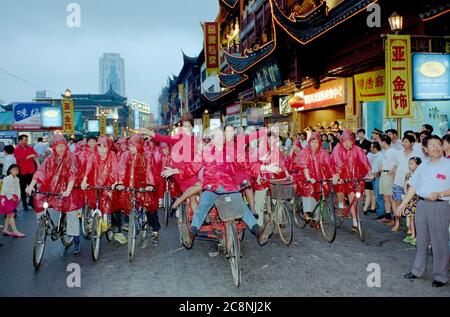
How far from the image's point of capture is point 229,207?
18.0ft

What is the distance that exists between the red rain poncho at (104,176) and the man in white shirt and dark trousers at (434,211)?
16.3 feet

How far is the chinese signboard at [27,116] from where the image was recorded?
36.2 metres

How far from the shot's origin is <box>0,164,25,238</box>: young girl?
8.46 m

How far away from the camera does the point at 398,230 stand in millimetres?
8312

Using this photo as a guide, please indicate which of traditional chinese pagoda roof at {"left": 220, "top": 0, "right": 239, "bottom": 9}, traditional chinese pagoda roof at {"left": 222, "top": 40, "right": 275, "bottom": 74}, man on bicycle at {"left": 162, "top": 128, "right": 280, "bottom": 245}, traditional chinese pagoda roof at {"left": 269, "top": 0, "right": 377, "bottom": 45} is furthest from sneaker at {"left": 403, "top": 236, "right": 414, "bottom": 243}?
traditional chinese pagoda roof at {"left": 220, "top": 0, "right": 239, "bottom": 9}

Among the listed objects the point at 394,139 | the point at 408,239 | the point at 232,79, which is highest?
the point at 232,79

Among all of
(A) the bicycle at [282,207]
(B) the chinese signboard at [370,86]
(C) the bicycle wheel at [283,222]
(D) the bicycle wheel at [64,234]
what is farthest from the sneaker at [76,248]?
(B) the chinese signboard at [370,86]

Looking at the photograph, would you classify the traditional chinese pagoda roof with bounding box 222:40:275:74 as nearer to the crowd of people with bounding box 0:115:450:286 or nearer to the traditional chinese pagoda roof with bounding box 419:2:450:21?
the traditional chinese pagoda roof with bounding box 419:2:450:21

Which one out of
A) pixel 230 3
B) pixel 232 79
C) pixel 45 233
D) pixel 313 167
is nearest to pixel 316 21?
pixel 313 167

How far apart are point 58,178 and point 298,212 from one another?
210 inches

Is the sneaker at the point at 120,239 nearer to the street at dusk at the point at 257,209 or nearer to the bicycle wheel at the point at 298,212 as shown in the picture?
the street at dusk at the point at 257,209

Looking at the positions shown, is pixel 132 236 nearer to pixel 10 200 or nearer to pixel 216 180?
pixel 216 180
